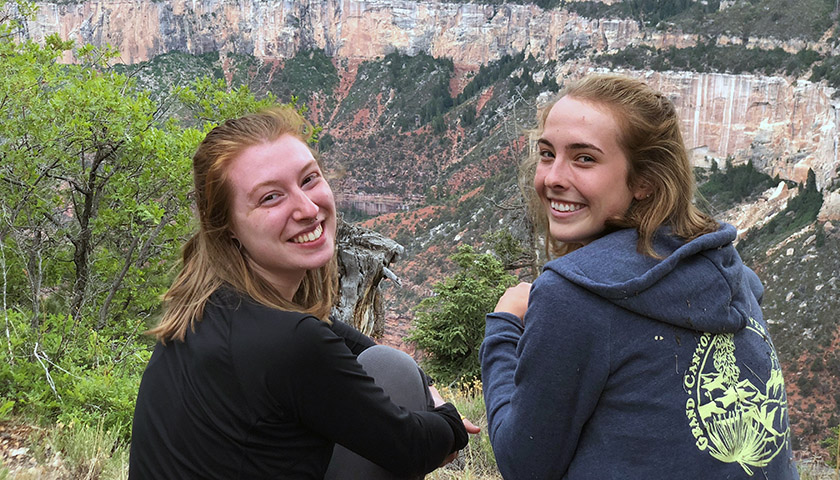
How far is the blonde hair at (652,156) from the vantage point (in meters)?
1.39

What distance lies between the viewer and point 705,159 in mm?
45750

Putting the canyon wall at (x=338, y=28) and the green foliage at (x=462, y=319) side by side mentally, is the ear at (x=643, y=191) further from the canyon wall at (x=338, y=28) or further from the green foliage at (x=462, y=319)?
the canyon wall at (x=338, y=28)

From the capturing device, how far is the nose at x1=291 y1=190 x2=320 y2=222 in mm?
1562

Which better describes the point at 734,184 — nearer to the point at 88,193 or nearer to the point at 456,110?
the point at 456,110

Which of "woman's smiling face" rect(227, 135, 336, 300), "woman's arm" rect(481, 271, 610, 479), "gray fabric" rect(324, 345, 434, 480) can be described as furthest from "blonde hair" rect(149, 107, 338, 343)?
"woman's arm" rect(481, 271, 610, 479)

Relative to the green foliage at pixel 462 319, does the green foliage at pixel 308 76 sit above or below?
below

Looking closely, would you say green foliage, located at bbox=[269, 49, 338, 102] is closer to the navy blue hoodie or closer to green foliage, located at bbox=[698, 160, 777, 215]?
green foliage, located at bbox=[698, 160, 777, 215]

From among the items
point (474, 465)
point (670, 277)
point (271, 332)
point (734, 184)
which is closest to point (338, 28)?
point (734, 184)

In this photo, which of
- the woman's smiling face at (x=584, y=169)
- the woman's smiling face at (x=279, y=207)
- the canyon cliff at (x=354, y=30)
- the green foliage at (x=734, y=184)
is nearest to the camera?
the woman's smiling face at (x=584, y=169)

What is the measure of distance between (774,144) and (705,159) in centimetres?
436

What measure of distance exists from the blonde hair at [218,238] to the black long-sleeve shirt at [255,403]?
2.2 inches

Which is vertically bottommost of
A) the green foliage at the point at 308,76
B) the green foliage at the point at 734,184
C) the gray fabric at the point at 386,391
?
the green foliage at the point at 734,184

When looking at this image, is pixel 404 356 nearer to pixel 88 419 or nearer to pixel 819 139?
pixel 88 419

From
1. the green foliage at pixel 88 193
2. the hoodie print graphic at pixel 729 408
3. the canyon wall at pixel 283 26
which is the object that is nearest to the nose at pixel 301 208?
the hoodie print graphic at pixel 729 408
